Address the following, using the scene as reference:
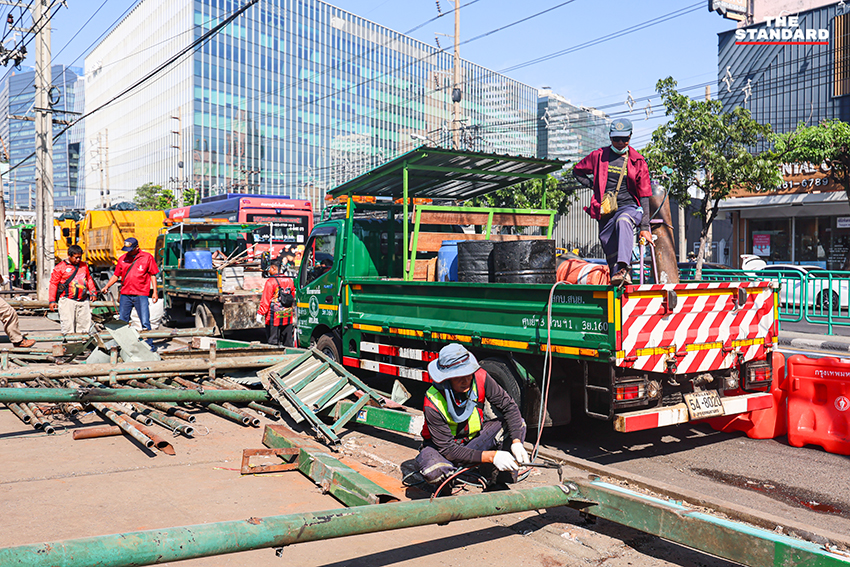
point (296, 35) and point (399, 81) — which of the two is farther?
point (399, 81)

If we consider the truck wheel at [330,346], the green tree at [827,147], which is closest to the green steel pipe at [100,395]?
the truck wheel at [330,346]

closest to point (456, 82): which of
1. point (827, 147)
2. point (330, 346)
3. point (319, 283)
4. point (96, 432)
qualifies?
point (827, 147)

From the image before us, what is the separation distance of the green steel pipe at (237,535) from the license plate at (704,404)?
2824 mm

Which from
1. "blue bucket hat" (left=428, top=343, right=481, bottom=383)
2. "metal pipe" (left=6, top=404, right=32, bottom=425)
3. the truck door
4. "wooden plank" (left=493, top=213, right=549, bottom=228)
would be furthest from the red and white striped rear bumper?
"metal pipe" (left=6, top=404, right=32, bottom=425)

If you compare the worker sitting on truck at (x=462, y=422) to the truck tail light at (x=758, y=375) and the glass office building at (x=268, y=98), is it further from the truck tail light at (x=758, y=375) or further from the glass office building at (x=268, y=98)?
the glass office building at (x=268, y=98)

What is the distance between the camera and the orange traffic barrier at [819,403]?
6.26m

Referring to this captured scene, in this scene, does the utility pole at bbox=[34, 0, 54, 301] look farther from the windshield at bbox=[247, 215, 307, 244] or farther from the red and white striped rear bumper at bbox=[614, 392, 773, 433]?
the red and white striped rear bumper at bbox=[614, 392, 773, 433]

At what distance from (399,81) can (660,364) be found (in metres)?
101

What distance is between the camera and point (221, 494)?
511 centimetres

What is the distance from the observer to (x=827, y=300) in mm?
12922

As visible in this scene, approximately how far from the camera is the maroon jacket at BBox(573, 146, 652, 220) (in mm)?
6660

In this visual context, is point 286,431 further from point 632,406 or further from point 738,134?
point 738,134

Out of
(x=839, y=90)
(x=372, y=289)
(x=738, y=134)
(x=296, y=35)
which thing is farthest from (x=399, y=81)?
(x=372, y=289)

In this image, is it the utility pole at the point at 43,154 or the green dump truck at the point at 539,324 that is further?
the utility pole at the point at 43,154
